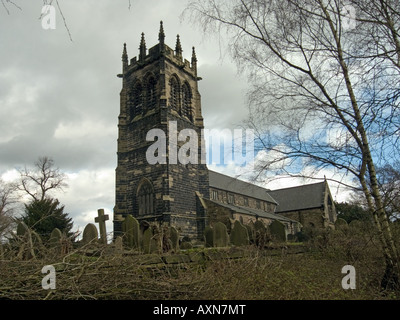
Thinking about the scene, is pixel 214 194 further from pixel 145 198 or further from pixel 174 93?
pixel 174 93

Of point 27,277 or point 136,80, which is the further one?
point 136,80

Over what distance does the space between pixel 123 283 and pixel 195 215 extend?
19.2 meters

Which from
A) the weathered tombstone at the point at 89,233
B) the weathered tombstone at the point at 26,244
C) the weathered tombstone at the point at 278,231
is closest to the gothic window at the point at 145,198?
the weathered tombstone at the point at 278,231

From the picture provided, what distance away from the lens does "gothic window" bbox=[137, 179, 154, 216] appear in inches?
856

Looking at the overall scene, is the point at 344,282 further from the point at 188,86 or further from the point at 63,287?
the point at 188,86

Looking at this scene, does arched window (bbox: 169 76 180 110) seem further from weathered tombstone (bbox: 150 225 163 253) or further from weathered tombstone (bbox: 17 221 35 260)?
weathered tombstone (bbox: 17 221 35 260)

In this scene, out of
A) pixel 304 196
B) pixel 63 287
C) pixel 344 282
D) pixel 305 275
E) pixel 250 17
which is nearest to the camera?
pixel 63 287

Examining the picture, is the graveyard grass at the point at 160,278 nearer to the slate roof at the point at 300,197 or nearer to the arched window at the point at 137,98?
the arched window at the point at 137,98

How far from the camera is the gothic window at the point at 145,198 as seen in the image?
856 inches

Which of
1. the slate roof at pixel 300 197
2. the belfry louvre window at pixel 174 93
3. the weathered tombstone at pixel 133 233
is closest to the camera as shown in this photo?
the weathered tombstone at pixel 133 233

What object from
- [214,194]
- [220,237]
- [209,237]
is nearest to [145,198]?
[214,194]

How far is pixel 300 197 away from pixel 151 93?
27337 mm
